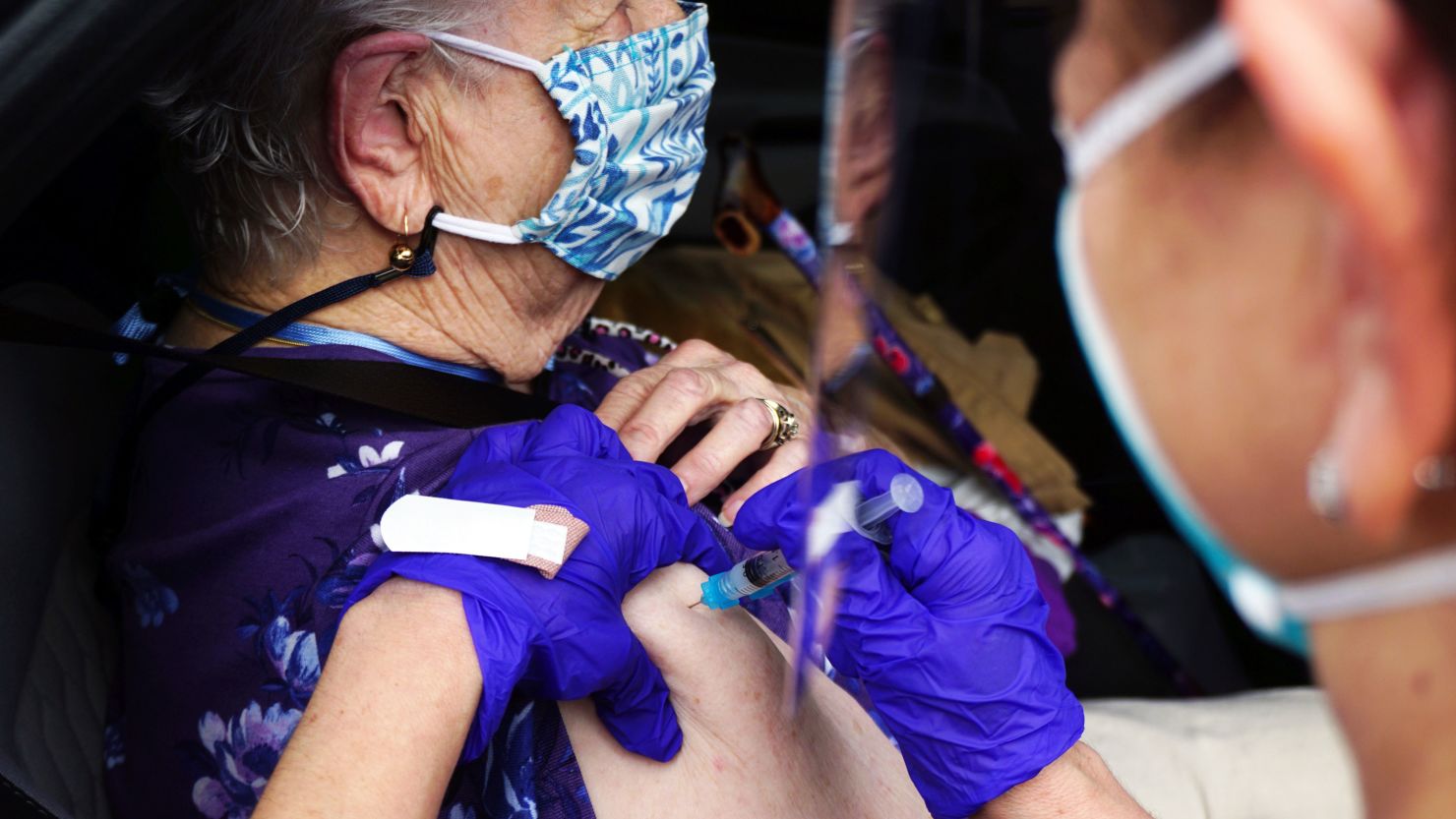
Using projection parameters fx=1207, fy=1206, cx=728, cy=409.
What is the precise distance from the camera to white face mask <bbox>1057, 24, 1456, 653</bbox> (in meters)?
0.47

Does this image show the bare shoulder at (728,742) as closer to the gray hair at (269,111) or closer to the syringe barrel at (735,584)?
the syringe barrel at (735,584)

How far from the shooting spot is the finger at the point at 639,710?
1.08 metres

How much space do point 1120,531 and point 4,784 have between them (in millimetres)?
1776

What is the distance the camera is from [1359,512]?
0.44 m

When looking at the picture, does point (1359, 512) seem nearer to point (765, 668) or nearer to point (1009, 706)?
point (1009, 706)

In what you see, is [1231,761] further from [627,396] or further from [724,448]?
[627,396]

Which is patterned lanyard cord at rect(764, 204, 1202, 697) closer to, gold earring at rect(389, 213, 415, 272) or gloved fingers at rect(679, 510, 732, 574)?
gloved fingers at rect(679, 510, 732, 574)

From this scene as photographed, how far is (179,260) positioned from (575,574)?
2.67 ft

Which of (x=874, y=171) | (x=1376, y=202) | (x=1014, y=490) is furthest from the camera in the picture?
(x=1014, y=490)

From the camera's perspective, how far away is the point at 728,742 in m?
1.16

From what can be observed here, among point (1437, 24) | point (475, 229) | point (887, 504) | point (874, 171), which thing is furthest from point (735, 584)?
point (1437, 24)

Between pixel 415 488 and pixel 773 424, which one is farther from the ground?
pixel 415 488

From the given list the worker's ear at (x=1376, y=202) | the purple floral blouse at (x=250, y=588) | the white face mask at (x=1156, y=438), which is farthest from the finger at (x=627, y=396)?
the worker's ear at (x=1376, y=202)

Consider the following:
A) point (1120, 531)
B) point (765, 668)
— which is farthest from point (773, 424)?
point (1120, 531)
